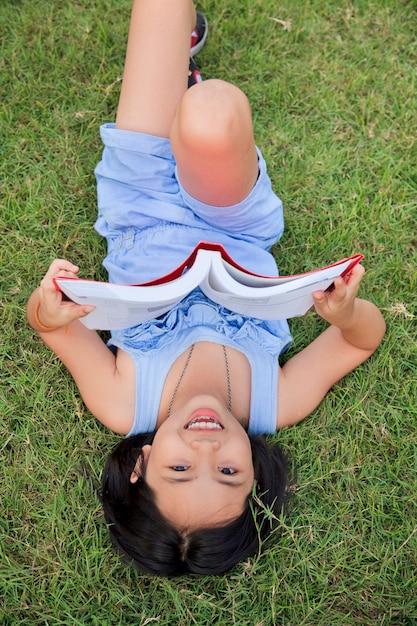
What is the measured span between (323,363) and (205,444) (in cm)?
62

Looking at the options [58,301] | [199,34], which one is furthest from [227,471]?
[199,34]

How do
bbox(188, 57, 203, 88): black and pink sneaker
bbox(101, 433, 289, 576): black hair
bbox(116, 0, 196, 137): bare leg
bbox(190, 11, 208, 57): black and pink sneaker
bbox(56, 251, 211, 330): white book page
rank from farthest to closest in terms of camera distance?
1. bbox(190, 11, 208, 57): black and pink sneaker
2. bbox(188, 57, 203, 88): black and pink sneaker
3. bbox(116, 0, 196, 137): bare leg
4. bbox(101, 433, 289, 576): black hair
5. bbox(56, 251, 211, 330): white book page

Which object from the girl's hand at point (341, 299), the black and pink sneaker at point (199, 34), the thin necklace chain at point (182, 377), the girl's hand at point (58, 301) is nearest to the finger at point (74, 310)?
the girl's hand at point (58, 301)

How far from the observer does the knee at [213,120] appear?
185 cm

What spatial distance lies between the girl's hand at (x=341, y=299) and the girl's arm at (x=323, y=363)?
130 millimetres

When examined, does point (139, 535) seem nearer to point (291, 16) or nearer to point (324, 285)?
point (324, 285)

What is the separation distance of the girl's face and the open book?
322 millimetres

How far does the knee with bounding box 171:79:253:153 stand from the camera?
185 cm

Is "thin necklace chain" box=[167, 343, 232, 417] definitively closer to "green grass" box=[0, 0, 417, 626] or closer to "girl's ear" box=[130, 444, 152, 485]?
"girl's ear" box=[130, 444, 152, 485]

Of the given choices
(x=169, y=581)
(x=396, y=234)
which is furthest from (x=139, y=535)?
(x=396, y=234)

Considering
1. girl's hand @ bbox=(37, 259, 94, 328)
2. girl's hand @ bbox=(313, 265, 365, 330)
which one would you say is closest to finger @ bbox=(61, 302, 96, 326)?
girl's hand @ bbox=(37, 259, 94, 328)

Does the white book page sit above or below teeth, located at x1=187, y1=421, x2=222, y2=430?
above

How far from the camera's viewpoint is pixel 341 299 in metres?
1.83

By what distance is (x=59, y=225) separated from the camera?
236cm
